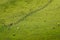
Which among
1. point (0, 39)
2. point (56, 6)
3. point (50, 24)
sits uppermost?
point (56, 6)

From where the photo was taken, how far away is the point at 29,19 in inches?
75.3

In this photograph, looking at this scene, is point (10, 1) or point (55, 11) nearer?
point (55, 11)

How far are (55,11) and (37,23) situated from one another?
0.38 meters

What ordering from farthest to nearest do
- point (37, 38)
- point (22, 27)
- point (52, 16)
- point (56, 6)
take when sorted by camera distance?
point (56, 6)
point (52, 16)
point (22, 27)
point (37, 38)

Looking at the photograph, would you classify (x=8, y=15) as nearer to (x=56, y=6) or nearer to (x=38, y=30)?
(x=38, y=30)

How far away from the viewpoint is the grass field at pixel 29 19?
1681 millimetres

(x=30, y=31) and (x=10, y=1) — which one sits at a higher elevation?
(x=10, y=1)

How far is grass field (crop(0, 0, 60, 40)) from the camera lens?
66.2 inches

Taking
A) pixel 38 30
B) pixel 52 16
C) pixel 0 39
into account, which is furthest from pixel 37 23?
pixel 0 39

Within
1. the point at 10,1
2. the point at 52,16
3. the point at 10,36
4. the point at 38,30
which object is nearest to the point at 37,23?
the point at 38,30

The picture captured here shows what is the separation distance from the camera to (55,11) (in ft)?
6.64

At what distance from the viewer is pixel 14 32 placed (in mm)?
1730

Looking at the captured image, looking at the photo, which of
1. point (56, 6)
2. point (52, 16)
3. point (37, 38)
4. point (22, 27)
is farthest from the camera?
point (56, 6)

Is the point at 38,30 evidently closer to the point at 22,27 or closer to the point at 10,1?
the point at 22,27
